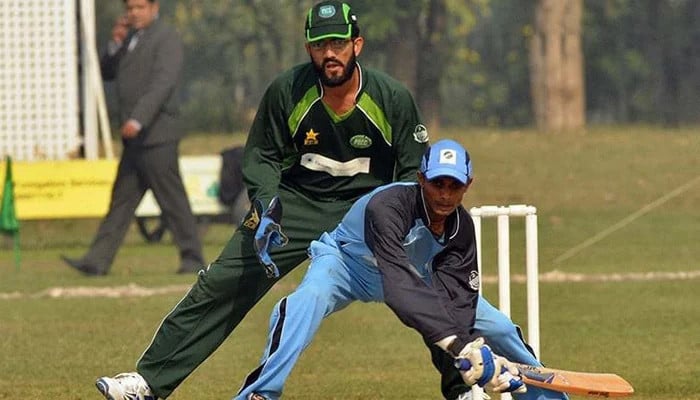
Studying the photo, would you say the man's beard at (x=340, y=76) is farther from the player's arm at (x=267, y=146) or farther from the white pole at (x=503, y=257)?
the white pole at (x=503, y=257)

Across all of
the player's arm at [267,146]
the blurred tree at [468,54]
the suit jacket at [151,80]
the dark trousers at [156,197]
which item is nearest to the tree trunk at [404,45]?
the blurred tree at [468,54]

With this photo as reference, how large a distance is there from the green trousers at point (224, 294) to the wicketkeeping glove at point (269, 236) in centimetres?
13

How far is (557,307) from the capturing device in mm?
15445

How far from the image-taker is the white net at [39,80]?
25.3m

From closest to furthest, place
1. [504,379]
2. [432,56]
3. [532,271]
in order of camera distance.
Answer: [504,379]
[532,271]
[432,56]

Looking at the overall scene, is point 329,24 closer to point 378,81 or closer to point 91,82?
point 378,81

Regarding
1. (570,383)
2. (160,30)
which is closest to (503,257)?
(570,383)

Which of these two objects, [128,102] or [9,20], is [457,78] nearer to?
[9,20]

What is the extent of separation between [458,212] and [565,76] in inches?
1159

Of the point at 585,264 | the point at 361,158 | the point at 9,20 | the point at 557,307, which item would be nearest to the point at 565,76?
the point at 9,20

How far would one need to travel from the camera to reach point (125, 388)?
30.5ft

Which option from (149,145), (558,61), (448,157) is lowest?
(558,61)

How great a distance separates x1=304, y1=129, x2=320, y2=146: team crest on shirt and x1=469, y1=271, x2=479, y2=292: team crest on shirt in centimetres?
112

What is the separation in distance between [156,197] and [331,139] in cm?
918
